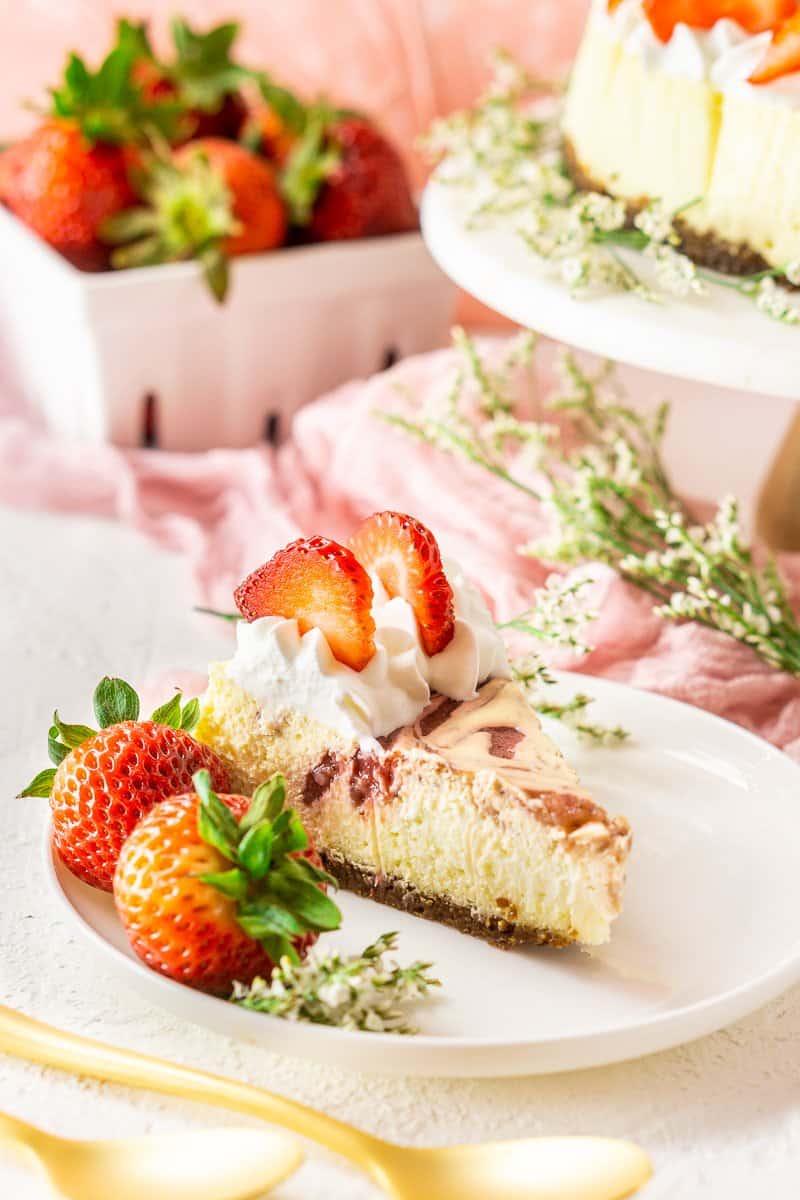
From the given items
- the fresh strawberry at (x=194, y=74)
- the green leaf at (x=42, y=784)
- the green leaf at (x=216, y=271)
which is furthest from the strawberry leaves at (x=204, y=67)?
the green leaf at (x=42, y=784)

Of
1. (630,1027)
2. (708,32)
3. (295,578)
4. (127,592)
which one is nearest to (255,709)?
(295,578)

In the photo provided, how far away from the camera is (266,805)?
38.6 inches

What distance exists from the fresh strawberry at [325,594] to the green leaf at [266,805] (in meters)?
0.17

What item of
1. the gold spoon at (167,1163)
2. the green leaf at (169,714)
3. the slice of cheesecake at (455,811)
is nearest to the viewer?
the gold spoon at (167,1163)

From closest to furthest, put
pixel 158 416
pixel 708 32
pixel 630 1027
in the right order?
pixel 630 1027 → pixel 708 32 → pixel 158 416

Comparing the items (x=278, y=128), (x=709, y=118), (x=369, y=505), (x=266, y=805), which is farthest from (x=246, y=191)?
(x=266, y=805)

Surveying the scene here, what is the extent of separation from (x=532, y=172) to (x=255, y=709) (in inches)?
27.0

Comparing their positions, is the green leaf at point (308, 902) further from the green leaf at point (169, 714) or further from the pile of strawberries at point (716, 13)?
the pile of strawberries at point (716, 13)

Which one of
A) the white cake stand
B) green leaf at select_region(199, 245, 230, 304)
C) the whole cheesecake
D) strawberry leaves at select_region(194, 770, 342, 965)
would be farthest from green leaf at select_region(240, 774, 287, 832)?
green leaf at select_region(199, 245, 230, 304)

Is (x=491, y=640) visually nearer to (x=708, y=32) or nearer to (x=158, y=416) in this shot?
(x=708, y=32)

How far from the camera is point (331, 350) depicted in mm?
2113

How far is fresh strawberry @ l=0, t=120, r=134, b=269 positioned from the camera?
1.91 meters

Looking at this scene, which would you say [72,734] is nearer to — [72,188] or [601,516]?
[601,516]

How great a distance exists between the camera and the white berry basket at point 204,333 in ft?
6.35
